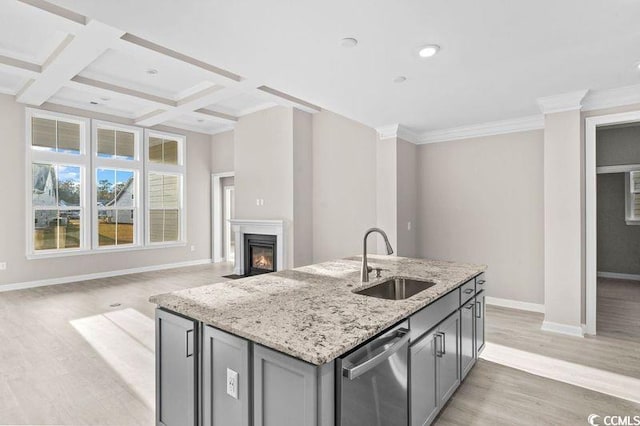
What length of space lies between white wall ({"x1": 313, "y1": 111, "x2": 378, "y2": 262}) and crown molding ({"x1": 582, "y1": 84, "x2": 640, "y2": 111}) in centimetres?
278

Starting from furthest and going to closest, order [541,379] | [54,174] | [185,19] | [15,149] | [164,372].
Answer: [54,174]
[15,149]
[541,379]
[185,19]
[164,372]

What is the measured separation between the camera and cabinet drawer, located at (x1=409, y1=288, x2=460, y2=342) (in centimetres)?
190

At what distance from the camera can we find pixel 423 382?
2.00 m

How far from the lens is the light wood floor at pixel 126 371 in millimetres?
2334

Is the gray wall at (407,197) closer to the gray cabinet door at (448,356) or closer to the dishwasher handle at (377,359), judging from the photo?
the gray cabinet door at (448,356)

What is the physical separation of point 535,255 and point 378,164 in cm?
243

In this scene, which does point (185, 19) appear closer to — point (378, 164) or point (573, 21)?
point (573, 21)

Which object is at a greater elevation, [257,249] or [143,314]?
[257,249]

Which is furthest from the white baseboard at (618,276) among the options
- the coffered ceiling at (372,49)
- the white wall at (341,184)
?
the white wall at (341,184)

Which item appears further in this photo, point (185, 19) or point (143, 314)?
point (143, 314)

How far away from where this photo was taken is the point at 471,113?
4387 millimetres

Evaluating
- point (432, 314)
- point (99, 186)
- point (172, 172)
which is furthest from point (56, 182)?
point (432, 314)

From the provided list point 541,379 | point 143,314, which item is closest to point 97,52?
point 143,314

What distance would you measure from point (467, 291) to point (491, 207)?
104 inches
